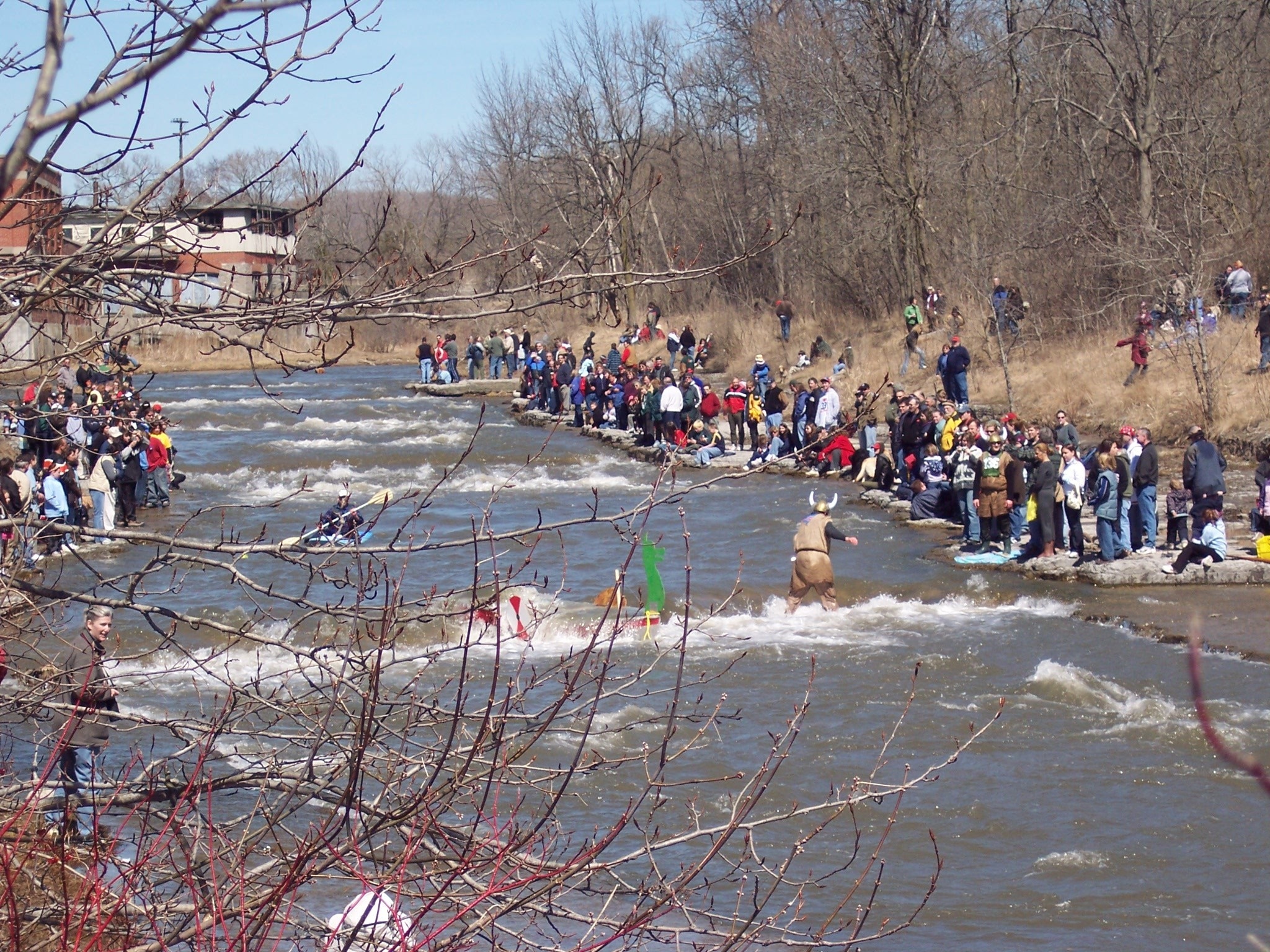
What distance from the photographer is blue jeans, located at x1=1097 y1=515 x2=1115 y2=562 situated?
17734 millimetres

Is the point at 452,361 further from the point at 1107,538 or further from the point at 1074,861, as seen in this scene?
the point at 1074,861

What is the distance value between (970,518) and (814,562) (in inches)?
157

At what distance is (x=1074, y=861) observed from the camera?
414 inches

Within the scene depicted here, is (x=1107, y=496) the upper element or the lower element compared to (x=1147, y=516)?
upper

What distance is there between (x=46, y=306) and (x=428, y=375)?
44166 mm

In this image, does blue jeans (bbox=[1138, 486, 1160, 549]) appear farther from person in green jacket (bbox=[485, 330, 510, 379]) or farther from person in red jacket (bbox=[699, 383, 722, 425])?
person in green jacket (bbox=[485, 330, 510, 379])

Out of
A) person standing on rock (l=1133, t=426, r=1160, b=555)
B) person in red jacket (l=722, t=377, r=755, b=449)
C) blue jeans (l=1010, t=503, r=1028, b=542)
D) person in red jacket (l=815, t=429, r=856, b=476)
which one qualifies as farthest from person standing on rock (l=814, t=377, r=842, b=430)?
person standing on rock (l=1133, t=426, r=1160, b=555)

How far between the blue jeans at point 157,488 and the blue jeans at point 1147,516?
53.4ft

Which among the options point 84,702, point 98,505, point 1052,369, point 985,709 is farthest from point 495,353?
point 84,702

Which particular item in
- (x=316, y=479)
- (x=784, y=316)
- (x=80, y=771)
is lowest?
(x=316, y=479)

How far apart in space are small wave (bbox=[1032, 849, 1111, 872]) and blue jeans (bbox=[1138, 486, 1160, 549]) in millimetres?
8184

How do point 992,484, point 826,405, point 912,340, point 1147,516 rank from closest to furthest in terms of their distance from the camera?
1. point 1147,516
2. point 992,484
3. point 826,405
4. point 912,340

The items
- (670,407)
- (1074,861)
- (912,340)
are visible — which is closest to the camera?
(1074,861)

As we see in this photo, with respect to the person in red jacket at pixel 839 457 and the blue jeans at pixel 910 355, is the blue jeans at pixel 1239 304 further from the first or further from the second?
the person in red jacket at pixel 839 457
